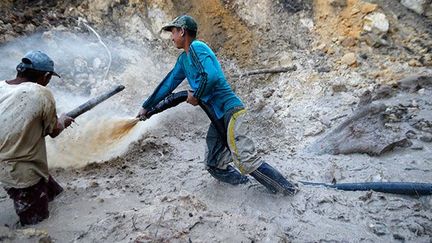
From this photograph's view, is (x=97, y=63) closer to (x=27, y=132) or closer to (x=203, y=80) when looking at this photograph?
(x=27, y=132)

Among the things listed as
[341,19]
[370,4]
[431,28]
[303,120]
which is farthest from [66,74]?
[431,28]

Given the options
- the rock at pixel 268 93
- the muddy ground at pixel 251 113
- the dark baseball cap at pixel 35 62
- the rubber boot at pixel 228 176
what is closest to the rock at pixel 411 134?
the muddy ground at pixel 251 113

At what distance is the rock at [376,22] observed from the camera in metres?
5.89

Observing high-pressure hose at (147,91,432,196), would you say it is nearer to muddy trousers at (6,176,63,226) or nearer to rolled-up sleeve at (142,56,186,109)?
rolled-up sleeve at (142,56,186,109)

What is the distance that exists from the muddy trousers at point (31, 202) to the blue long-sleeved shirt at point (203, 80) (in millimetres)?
1246

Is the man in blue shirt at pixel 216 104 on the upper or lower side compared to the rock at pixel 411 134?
upper

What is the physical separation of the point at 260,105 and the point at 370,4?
7.91 feet

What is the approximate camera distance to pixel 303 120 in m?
5.22

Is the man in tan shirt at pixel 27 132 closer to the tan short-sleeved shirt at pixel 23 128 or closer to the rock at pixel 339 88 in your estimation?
the tan short-sleeved shirt at pixel 23 128

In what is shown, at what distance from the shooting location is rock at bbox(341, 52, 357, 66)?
5.82 metres

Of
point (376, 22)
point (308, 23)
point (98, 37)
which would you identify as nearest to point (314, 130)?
point (376, 22)

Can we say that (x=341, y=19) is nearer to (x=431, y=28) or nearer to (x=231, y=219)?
(x=431, y=28)

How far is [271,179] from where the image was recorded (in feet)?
11.8

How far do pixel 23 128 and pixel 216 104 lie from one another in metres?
1.62
